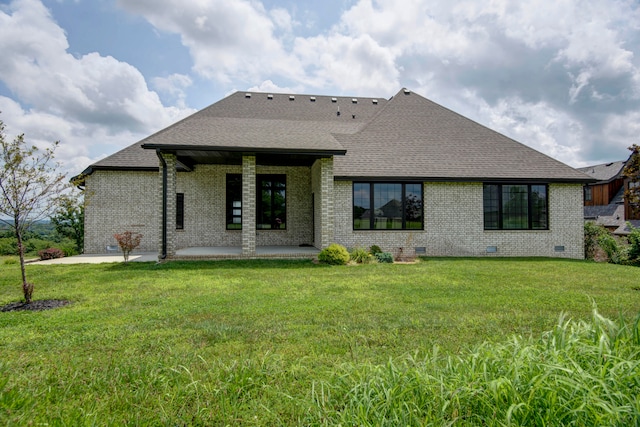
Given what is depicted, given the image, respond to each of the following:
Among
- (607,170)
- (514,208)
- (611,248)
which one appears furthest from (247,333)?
(607,170)

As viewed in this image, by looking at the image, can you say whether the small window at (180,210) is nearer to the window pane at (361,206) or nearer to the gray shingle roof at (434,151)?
the gray shingle roof at (434,151)

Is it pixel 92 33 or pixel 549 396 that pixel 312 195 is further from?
pixel 549 396

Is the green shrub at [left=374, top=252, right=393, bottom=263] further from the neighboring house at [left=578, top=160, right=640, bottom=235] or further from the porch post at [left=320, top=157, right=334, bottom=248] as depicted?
the neighboring house at [left=578, top=160, right=640, bottom=235]

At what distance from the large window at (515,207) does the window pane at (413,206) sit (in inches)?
115

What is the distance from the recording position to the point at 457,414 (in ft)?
7.48

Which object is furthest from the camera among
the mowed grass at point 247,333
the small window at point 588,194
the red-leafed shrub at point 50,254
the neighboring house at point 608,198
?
the small window at point 588,194

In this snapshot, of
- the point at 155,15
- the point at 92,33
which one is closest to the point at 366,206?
the point at 155,15

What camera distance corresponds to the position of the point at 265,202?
1598 centimetres

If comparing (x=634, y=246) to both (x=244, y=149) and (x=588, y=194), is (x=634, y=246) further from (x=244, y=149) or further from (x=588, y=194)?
(x=588, y=194)

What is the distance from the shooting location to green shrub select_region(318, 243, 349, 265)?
1102 cm

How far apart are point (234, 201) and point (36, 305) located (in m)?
10.3

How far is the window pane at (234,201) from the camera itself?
15.9 metres

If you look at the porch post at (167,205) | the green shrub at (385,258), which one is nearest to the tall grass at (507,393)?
the green shrub at (385,258)

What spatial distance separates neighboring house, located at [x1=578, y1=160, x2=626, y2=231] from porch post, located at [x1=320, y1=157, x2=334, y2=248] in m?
26.7
